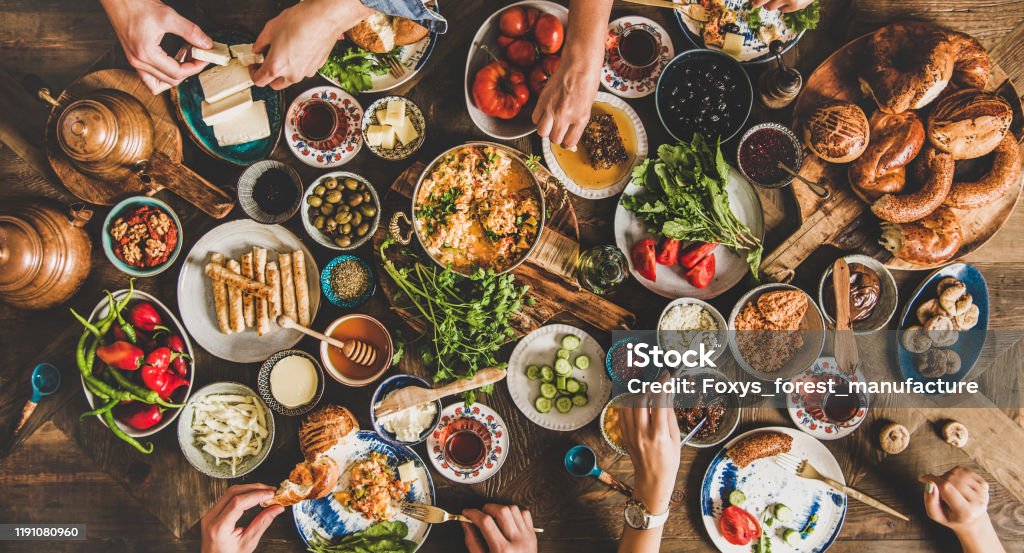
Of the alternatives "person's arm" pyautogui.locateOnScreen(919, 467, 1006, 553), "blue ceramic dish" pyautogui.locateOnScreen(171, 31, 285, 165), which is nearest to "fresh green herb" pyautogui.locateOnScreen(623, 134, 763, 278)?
"person's arm" pyautogui.locateOnScreen(919, 467, 1006, 553)

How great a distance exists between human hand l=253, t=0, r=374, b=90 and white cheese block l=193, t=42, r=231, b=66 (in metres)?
0.28

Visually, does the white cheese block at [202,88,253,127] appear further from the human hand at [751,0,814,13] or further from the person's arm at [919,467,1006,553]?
the person's arm at [919,467,1006,553]

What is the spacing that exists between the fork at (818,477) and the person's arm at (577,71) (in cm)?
186

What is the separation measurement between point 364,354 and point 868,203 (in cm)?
250

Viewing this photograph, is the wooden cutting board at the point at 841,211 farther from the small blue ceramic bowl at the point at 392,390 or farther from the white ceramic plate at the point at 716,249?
the small blue ceramic bowl at the point at 392,390

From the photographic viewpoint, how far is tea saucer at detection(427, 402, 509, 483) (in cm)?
256

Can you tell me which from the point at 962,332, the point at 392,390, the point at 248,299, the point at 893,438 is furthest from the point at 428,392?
the point at 962,332

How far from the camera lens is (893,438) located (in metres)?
2.61

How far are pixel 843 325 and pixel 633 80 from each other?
→ 60.5 inches

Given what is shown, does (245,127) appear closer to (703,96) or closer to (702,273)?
(703,96)

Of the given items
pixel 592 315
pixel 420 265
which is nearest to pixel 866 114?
pixel 592 315

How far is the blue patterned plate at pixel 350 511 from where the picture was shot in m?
2.55

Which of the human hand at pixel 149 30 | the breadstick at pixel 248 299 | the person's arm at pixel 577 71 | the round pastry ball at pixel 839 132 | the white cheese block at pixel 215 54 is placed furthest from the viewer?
the breadstick at pixel 248 299

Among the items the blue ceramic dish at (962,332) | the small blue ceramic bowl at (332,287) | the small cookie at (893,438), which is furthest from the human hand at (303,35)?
the small cookie at (893,438)
